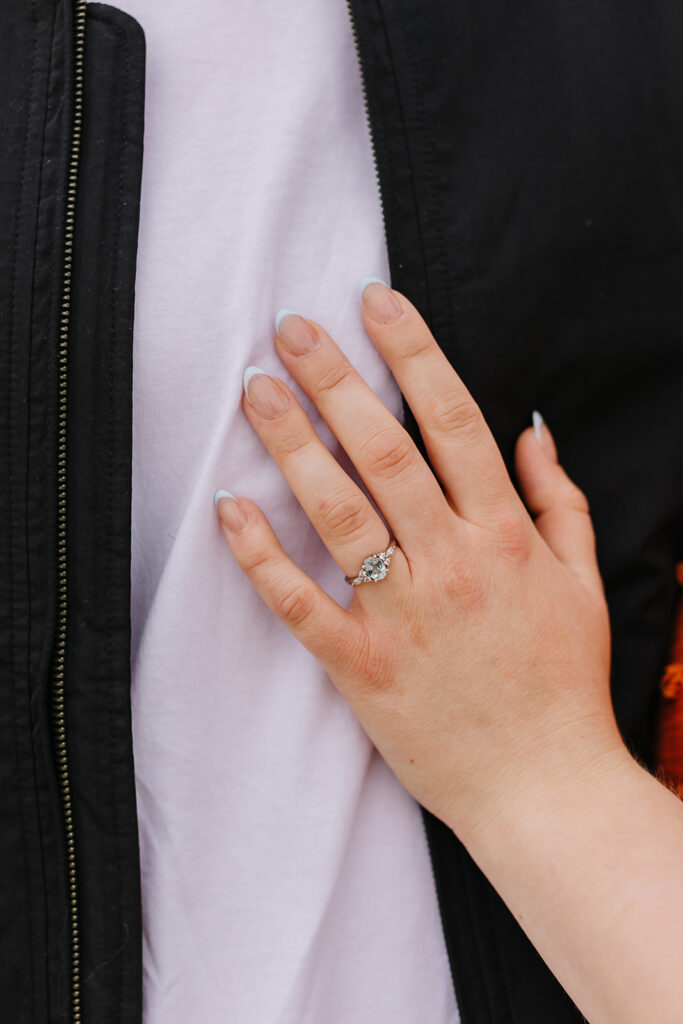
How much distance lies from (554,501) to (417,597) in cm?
22

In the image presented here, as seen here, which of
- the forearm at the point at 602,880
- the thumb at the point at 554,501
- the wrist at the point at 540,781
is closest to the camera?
the forearm at the point at 602,880

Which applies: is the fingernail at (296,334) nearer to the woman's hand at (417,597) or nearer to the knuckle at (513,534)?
the woman's hand at (417,597)

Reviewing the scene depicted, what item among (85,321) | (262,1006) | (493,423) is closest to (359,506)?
(493,423)

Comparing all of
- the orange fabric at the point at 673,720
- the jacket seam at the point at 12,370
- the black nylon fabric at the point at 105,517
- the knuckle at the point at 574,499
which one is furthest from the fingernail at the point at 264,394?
the orange fabric at the point at 673,720

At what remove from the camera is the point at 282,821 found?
2.86ft

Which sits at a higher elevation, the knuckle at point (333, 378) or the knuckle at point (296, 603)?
the knuckle at point (333, 378)

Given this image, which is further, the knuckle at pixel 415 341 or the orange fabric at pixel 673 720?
the orange fabric at pixel 673 720

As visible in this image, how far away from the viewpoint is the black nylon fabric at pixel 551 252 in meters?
0.87

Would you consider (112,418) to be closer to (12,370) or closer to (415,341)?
(12,370)

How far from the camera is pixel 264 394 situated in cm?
82

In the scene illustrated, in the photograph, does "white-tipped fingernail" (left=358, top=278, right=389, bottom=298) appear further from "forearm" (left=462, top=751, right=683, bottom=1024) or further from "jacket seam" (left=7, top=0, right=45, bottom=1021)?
"forearm" (left=462, top=751, right=683, bottom=1024)

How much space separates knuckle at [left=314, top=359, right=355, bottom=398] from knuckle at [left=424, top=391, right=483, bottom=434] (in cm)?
8

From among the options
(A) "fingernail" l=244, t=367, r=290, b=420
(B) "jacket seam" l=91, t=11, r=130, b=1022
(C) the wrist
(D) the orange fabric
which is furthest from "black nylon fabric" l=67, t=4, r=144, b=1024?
(D) the orange fabric

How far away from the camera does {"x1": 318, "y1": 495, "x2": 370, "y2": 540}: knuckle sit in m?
0.82
